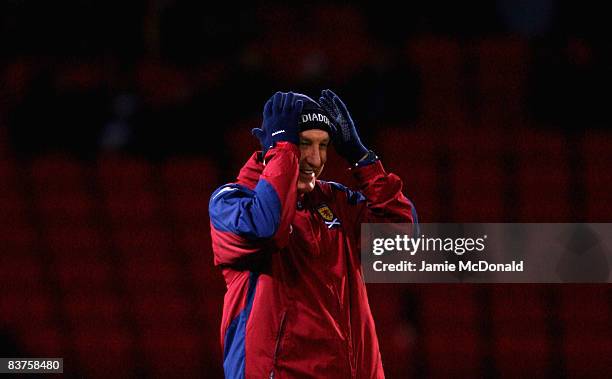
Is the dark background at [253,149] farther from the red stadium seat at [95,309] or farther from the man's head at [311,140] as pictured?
the man's head at [311,140]

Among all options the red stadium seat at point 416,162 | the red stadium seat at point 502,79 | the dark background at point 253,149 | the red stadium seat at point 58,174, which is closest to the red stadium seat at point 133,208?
the dark background at point 253,149

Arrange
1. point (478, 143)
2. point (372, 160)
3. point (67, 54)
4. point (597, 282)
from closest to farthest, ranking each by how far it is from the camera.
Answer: point (372, 160) < point (597, 282) < point (478, 143) < point (67, 54)

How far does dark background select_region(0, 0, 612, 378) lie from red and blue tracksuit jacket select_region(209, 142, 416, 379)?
164 centimetres

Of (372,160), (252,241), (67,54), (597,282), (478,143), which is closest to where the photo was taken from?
(252,241)

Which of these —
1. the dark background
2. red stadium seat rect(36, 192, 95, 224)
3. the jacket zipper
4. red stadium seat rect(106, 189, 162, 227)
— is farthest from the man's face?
red stadium seat rect(36, 192, 95, 224)

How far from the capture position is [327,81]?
3.68 metres

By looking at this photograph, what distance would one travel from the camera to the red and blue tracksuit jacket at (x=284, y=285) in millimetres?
1499

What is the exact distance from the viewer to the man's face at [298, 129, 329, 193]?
1642 mm

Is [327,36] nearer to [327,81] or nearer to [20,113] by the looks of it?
[327,81]

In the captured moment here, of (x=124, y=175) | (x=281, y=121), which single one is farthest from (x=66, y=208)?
(x=281, y=121)

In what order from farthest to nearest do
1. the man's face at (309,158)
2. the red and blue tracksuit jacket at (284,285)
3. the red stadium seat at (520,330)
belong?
the red stadium seat at (520,330)
the man's face at (309,158)
the red and blue tracksuit jacket at (284,285)

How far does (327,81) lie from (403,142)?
422 millimetres

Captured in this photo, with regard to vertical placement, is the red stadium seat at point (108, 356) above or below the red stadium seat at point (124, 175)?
below

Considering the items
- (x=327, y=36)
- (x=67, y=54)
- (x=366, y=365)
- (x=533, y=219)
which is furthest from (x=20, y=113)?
(x=366, y=365)
